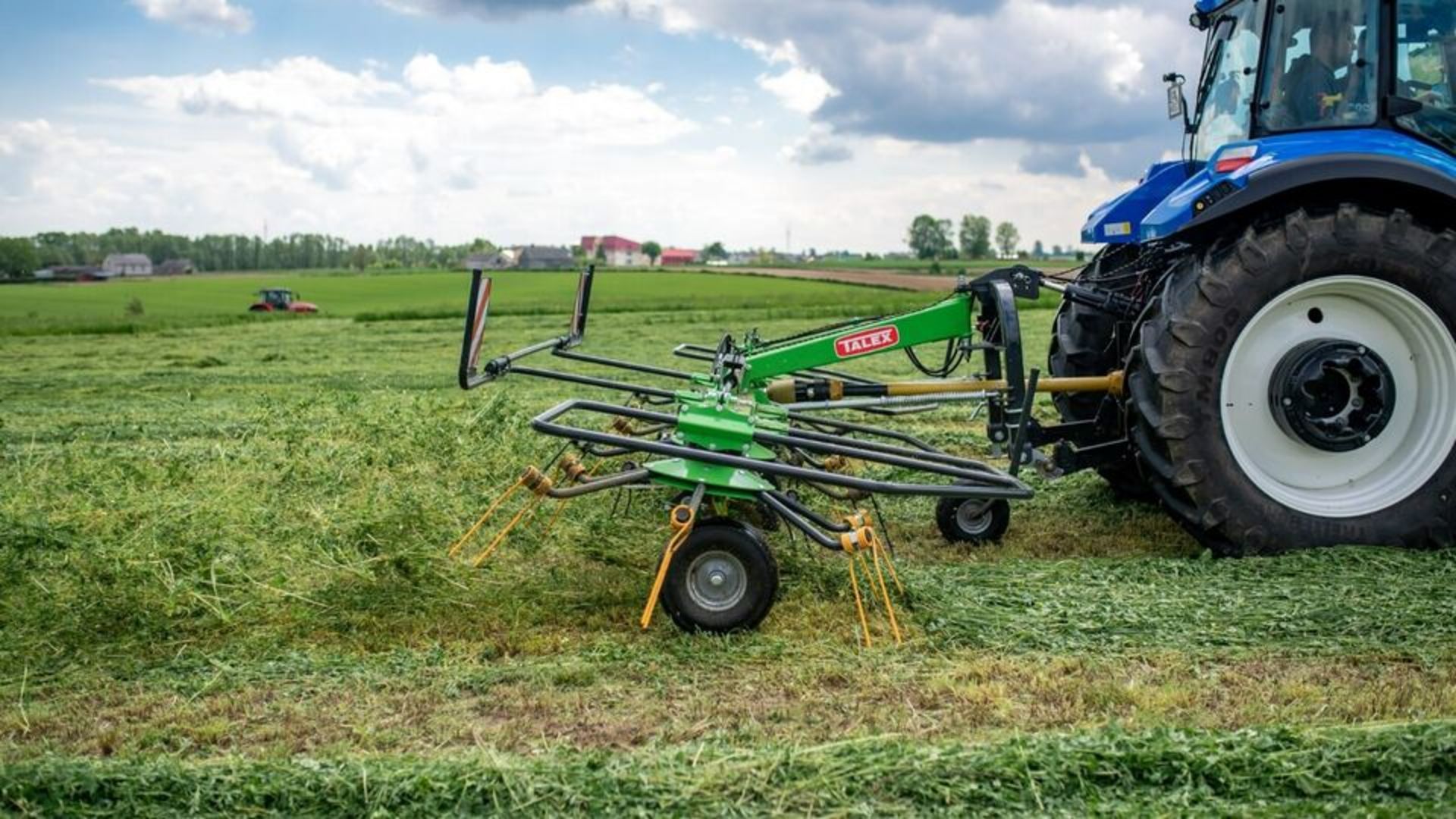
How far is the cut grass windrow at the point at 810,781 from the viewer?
3258mm

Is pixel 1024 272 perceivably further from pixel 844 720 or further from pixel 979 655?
pixel 844 720

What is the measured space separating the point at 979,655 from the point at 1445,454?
2.94m

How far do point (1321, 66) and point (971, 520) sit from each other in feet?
9.63

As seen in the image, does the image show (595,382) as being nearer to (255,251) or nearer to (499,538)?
(499,538)

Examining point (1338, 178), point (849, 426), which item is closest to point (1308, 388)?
point (1338, 178)

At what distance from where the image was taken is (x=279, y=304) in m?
40.6

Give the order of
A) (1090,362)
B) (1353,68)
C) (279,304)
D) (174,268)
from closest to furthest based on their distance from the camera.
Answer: (1353,68), (1090,362), (279,304), (174,268)

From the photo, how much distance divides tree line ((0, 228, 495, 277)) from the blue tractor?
7225 centimetres

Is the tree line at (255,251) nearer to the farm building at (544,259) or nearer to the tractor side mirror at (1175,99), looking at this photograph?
the farm building at (544,259)

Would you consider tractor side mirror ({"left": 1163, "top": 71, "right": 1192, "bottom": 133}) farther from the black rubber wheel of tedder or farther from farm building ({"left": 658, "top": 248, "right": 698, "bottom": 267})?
farm building ({"left": 658, "top": 248, "right": 698, "bottom": 267})

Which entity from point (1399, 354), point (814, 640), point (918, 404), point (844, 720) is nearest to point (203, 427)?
point (918, 404)

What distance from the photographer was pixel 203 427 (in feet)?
33.8

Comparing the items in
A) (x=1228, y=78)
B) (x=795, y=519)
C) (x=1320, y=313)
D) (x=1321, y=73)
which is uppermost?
(x=1228, y=78)

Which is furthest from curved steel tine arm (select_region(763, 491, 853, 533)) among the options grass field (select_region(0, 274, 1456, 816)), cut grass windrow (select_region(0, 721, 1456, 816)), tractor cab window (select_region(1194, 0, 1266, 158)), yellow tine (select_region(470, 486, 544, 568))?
tractor cab window (select_region(1194, 0, 1266, 158))
